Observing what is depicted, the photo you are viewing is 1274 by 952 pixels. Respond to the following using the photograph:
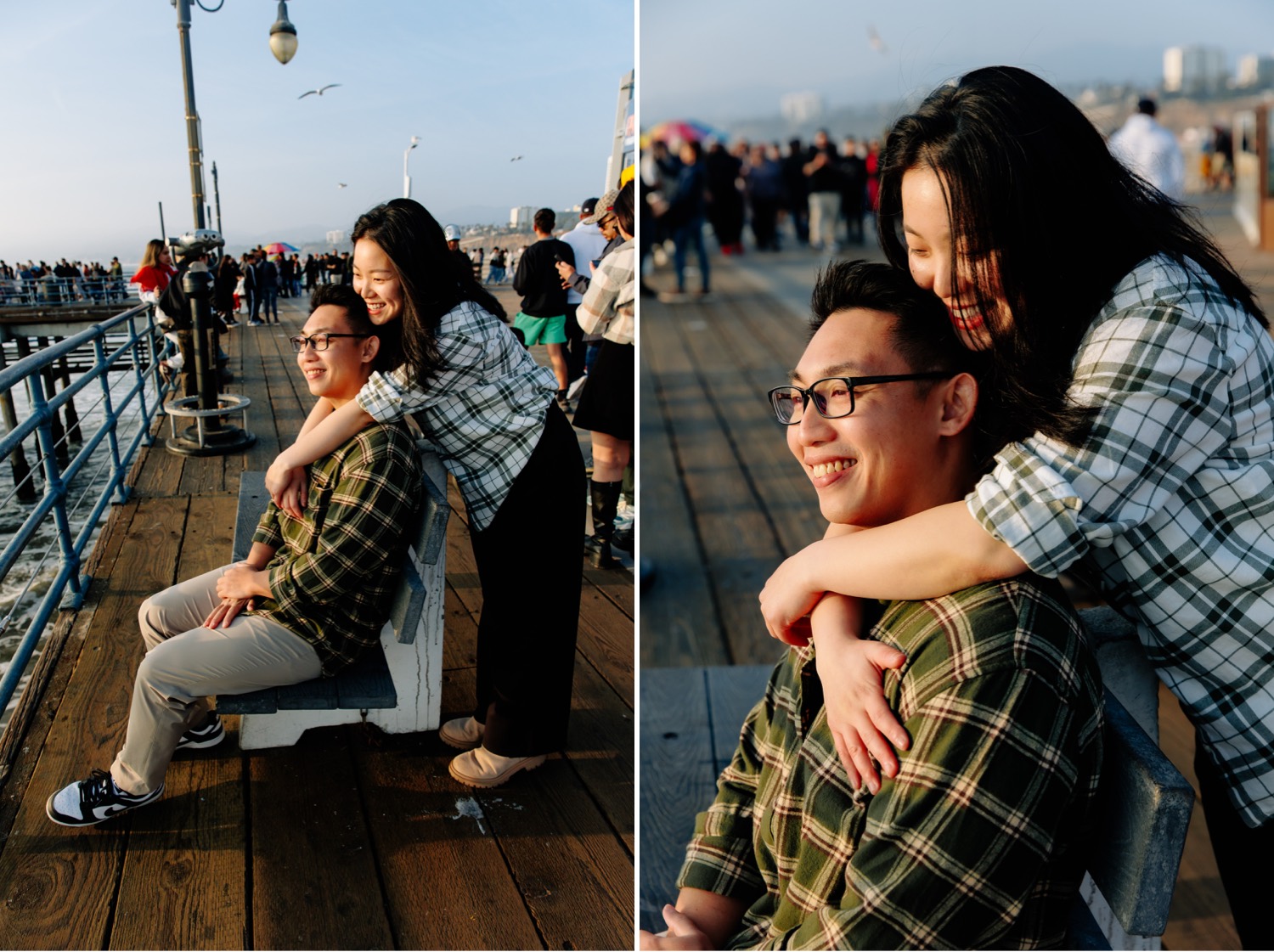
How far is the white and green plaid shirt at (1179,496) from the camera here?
100 centimetres

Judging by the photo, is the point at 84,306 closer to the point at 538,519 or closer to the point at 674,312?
the point at 674,312

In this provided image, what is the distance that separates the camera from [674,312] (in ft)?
28.6

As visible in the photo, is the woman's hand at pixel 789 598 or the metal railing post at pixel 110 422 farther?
the metal railing post at pixel 110 422

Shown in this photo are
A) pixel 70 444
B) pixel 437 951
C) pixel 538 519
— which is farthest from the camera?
pixel 70 444

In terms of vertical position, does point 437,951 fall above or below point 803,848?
below

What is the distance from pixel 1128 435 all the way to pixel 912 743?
1.25 feet

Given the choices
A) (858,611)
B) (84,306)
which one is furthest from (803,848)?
(84,306)

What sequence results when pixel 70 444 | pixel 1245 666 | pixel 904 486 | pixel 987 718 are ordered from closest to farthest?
pixel 987 718
pixel 1245 666
pixel 904 486
pixel 70 444

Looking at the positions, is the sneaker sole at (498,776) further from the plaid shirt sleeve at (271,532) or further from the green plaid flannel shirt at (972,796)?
the green plaid flannel shirt at (972,796)

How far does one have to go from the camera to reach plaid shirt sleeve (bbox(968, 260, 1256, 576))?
0.99 m

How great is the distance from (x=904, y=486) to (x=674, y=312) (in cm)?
766

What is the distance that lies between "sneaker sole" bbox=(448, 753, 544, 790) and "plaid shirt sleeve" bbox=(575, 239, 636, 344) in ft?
5.49

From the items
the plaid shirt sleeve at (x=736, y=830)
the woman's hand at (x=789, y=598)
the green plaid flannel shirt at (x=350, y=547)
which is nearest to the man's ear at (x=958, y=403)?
the woman's hand at (x=789, y=598)

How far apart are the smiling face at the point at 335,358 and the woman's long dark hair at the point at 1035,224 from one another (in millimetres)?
1522
